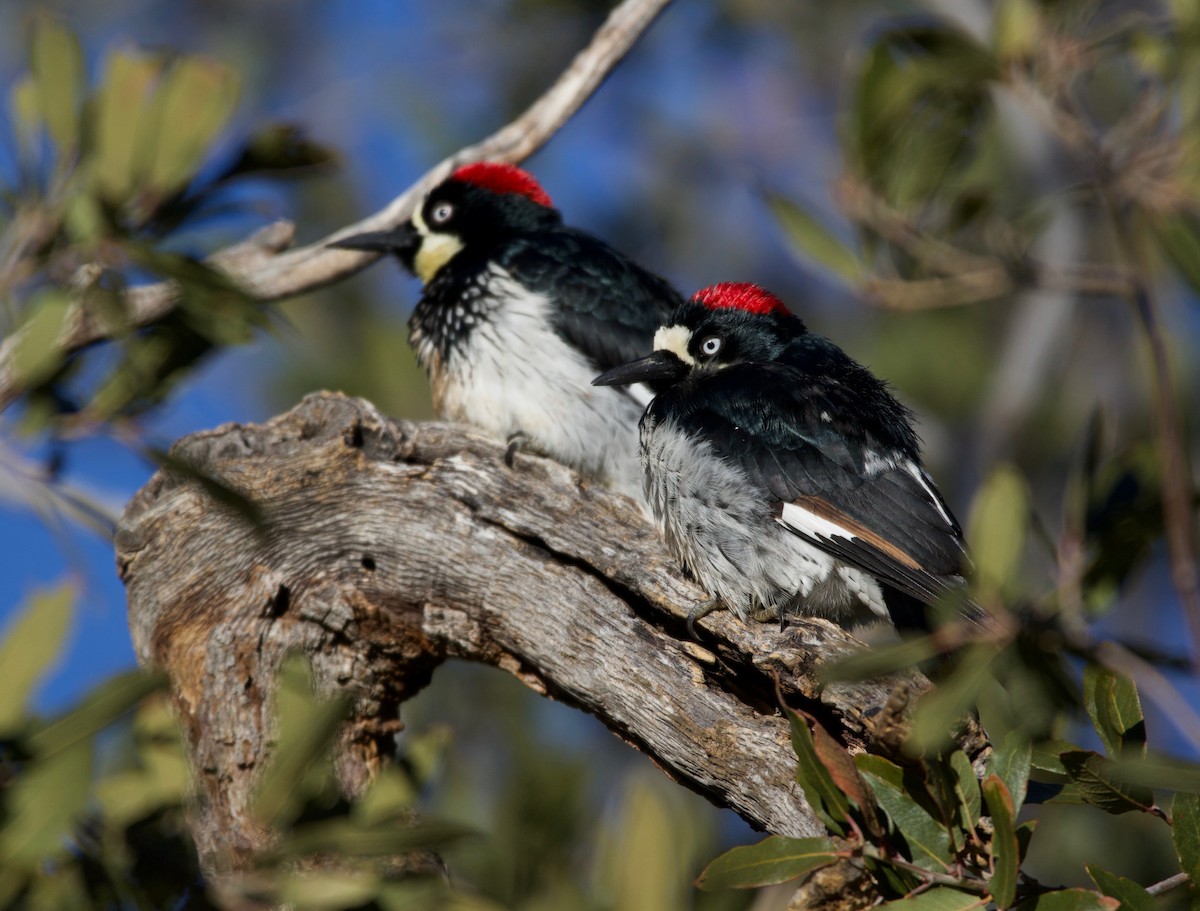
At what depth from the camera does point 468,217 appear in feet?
16.3

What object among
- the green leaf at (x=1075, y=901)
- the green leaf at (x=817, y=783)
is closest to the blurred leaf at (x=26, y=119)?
the green leaf at (x=817, y=783)

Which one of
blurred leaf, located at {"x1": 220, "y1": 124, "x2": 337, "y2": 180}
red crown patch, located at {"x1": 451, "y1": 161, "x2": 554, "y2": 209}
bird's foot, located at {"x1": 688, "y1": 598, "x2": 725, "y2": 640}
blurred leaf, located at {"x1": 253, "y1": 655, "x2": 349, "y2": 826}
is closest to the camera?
blurred leaf, located at {"x1": 253, "y1": 655, "x2": 349, "y2": 826}

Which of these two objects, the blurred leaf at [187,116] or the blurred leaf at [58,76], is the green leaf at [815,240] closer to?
the blurred leaf at [187,116]

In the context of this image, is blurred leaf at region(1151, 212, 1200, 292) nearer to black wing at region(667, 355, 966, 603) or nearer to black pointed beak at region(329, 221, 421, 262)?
black wing at region(667, 355, 966, 603)

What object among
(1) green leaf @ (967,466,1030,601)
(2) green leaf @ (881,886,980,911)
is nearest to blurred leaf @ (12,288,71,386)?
(1) green leaf @ (967,466,1030,601)

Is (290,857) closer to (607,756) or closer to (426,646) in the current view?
(426,646)

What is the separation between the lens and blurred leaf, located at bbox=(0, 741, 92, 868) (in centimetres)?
140

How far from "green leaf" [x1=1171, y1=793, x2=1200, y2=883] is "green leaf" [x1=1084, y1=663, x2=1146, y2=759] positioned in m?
0.11

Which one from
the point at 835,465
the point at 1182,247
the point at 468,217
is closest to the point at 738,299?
the point at 835,465

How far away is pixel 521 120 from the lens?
4.31 metres

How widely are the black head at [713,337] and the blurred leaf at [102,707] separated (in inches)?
101

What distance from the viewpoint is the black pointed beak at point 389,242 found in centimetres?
427

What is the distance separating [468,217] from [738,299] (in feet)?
4.59

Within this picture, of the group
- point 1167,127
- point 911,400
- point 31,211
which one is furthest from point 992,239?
point 911,400
